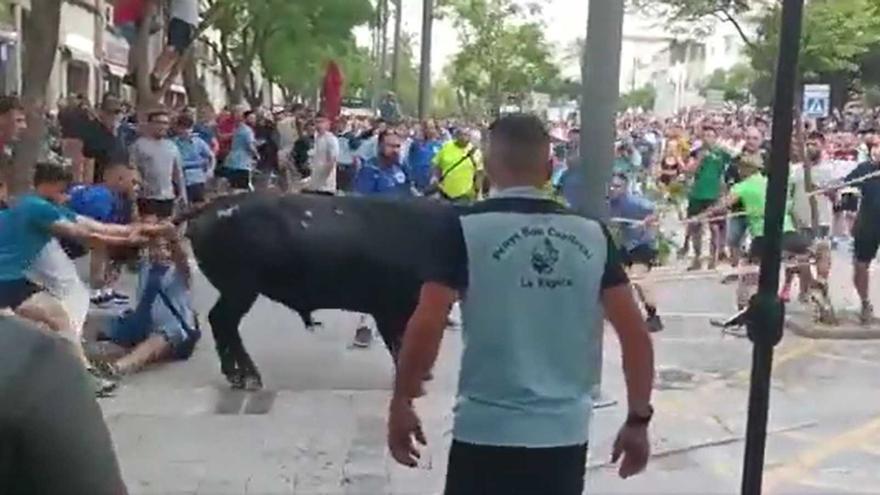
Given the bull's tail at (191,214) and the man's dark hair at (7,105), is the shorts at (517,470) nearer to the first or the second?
the bull's tail at (191,214)

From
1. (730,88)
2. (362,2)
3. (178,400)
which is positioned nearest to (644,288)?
(178,400)

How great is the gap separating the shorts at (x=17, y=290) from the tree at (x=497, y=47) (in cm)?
4702

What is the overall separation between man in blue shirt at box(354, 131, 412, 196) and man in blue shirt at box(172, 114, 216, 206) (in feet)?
11.6

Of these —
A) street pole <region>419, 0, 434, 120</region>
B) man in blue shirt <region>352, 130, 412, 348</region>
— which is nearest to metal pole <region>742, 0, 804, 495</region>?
man in blue shirt <region>352, 130, 412, 348</region>

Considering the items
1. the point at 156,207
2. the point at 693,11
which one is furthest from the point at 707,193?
the point at 693,11

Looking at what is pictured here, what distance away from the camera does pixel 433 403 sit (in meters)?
9.77

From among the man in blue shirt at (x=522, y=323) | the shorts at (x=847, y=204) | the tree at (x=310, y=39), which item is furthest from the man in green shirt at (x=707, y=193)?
the tree at (x=310, y=39)

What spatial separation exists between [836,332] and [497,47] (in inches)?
A: 1807

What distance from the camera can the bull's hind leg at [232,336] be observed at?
9992mm

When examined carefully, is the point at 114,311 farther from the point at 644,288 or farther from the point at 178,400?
the point at 644,288

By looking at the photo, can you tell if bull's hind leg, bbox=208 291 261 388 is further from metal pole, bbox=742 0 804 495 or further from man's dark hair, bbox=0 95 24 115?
metal pole, bbox=742 0 804 495

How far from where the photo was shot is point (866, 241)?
14070 mm

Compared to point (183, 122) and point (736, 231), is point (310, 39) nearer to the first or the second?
point (183, 122)

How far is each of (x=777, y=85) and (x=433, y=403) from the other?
5323mm
